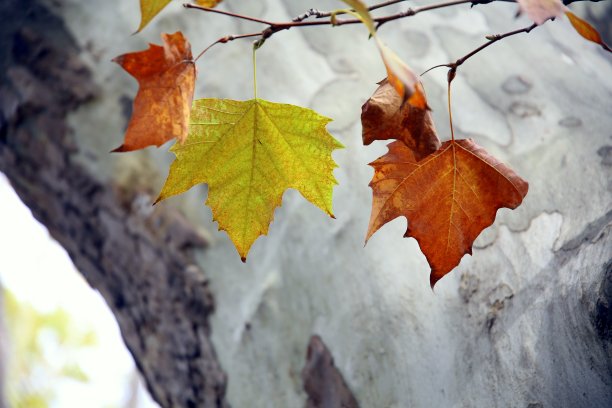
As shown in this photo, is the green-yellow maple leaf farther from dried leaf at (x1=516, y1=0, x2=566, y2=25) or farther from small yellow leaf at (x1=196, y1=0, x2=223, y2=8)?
dried leaf at (x1=516, y1=0, x2=566, y2=25)

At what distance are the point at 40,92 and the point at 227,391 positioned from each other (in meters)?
0.63

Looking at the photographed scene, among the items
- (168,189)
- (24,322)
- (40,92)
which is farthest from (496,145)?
(24,322)

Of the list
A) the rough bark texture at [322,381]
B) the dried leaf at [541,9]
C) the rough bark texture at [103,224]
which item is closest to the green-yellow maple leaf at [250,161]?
the dried leaf at [541,9]

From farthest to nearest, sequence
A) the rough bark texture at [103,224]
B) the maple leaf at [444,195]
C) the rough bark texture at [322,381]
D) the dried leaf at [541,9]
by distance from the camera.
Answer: the rough bark texture at [103,224], the rough bark texture at [322,381], the maple leaf at [444,195], the dried leaf at [541,9]

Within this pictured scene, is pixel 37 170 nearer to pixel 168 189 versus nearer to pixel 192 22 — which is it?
pixel 192 22

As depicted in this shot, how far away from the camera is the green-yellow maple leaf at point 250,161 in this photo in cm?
46

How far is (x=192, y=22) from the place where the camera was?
0.99 m

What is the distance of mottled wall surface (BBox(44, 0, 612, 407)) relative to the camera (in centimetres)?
54

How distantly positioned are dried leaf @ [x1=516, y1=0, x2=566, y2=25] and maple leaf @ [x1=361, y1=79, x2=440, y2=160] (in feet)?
0.34

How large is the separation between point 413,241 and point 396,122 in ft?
1.06

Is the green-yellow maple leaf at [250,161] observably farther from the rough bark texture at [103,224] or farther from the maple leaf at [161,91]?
the rough bark texture at [103,224]

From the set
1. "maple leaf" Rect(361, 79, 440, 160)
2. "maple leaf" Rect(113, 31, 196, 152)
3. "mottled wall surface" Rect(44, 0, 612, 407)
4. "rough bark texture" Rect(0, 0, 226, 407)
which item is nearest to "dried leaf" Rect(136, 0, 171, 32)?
"maple leaf" Rect(113, 31, 196, 152)

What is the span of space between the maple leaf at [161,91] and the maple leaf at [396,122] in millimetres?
139

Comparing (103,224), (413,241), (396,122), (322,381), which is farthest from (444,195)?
(103,224)
